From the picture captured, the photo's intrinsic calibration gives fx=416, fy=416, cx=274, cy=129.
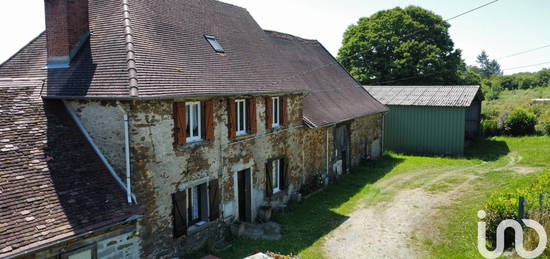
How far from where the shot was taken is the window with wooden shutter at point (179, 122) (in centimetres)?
1091

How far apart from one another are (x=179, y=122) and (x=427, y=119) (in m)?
20.4

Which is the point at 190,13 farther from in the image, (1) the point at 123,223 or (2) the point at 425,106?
(2) the point at 425,106

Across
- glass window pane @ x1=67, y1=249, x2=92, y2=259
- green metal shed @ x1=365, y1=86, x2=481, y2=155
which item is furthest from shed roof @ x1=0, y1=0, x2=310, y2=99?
green metal shed @ x1=365, y1=86, x2=481, y2=155

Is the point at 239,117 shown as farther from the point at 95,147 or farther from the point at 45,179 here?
the point at 45,179

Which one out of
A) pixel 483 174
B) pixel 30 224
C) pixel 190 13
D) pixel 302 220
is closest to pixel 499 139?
pixel 483 174

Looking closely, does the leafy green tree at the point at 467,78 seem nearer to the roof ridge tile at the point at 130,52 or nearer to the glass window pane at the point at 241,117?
the glass window pane at the point at 241,117

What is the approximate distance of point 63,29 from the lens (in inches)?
445

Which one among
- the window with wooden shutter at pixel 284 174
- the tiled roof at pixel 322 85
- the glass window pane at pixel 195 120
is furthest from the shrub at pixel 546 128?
the glass window pane at pixel 195 120

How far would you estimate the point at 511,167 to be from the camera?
2227cm

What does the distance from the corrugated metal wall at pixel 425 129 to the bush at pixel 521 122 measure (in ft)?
24.0

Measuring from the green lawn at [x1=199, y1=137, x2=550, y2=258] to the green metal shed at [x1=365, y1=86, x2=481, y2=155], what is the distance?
1293 mm

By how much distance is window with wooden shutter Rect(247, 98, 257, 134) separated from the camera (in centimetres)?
1395

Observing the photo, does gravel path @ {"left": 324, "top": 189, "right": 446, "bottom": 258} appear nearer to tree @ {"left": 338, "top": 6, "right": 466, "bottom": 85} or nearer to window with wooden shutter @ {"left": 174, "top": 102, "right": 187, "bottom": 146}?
window with wooden shutter @ {"left": 174, "top": 102, "right": 187, "bottom": 146}

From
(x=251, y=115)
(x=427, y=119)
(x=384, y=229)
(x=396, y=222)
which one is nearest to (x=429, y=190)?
(x=396, y=222)
